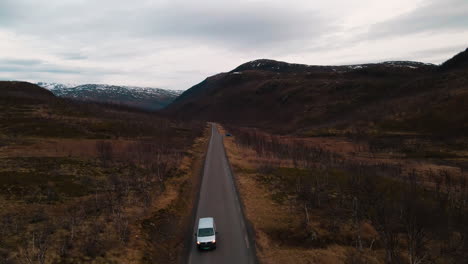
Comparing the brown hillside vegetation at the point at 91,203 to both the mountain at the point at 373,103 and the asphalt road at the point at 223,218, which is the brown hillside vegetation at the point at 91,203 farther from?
the mountain at the point at 373,103

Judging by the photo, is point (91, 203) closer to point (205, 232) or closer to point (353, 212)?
point (205, 232)

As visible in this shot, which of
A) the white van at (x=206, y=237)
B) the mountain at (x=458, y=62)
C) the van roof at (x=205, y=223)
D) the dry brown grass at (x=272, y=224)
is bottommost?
the dry brown grass at (x=272, y=224)

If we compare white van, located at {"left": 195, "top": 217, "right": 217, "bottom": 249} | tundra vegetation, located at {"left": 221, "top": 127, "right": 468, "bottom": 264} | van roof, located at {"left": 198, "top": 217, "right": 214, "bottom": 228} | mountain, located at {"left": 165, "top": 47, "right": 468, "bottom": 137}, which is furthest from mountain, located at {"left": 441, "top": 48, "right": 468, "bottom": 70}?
white van, located at {"left": 195, "top": 217, "right": 217, "bottom": 249}

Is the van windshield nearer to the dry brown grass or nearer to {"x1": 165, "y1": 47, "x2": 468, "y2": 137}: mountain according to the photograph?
the dry brown grass

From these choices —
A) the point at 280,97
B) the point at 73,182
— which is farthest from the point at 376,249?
the point at 280,97

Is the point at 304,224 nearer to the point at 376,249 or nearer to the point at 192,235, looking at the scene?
the point at 376,249

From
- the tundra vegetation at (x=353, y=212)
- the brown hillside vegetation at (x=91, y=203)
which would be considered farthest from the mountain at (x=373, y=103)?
the brown hillside vegetation at (x=91, y=203)
